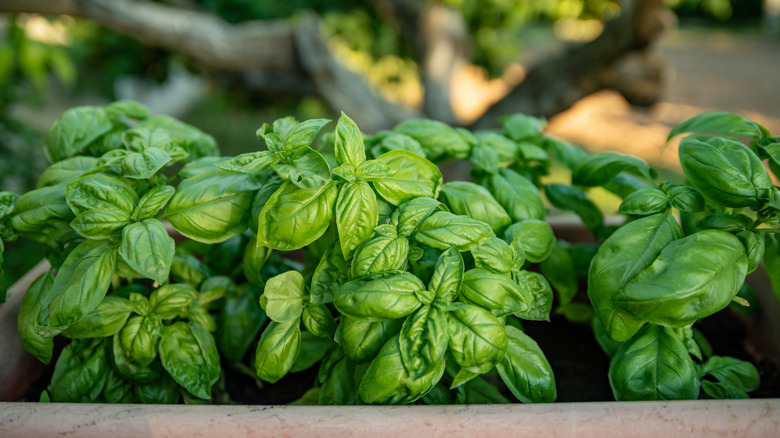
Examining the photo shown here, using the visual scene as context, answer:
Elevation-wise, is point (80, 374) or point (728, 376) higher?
point (80, 374)

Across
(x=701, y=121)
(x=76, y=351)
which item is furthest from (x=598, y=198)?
(x=76, y=351)

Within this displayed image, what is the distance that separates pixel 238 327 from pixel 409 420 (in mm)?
324

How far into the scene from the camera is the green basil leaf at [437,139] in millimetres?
812

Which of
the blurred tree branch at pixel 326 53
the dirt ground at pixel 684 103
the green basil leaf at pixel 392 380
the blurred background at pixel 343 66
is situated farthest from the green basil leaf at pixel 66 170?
the dirt ground at pixel 684 103

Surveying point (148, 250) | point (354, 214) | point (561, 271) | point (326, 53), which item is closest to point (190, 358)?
point (148, 250)

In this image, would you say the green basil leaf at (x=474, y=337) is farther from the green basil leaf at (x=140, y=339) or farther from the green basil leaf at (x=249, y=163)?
the green basil leaf at (x=140, y=339)

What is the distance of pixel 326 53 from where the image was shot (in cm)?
225

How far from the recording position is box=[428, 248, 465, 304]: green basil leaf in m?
0.60

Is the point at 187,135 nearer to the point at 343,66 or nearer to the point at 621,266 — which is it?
the point at 621,266

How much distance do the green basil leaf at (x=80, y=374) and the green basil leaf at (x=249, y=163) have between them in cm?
30

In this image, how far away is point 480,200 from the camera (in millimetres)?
723

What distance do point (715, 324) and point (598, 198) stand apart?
Answer: 152 cm

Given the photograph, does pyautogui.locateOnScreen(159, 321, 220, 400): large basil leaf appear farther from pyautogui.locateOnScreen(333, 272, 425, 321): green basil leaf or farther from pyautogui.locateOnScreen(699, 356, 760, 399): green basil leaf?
pyautogui.locateOnScreen(699, 356, 760, 399): green basil leaf

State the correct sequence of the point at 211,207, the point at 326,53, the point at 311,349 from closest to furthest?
the point at 211,207 < the point at 311,349 < the point at 326,53
